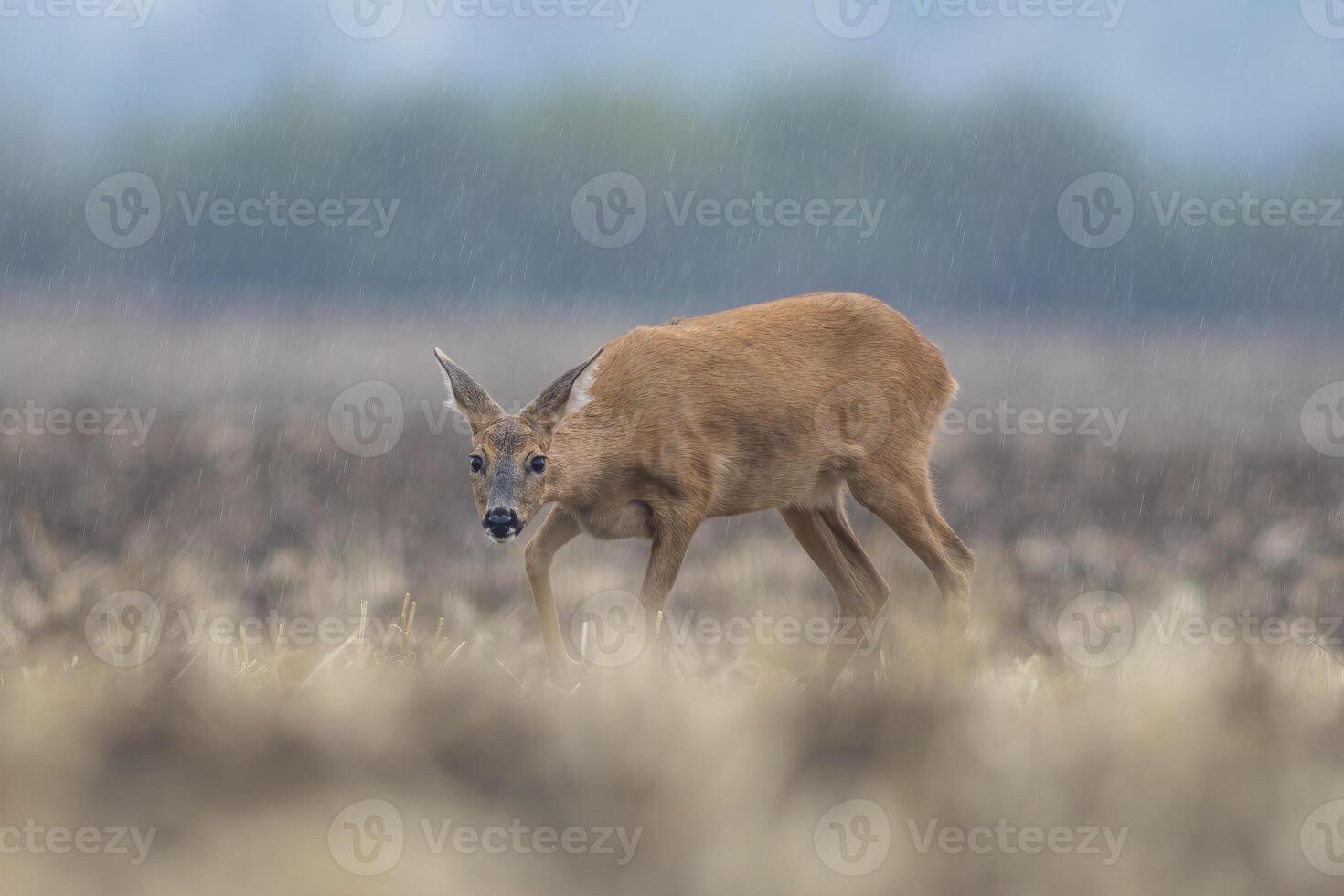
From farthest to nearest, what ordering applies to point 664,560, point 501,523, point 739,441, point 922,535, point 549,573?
point 922,535
point 739,441
point 549,573
point 664,560
point 501,523

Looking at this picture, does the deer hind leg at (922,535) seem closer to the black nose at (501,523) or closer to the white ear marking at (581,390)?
the white ear marking at (581,390)

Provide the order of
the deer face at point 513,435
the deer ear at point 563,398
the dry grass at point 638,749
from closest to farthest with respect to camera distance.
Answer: the dry grass at point 638,749 → the deer face at point 513,435 → the deer ear at point 563,398

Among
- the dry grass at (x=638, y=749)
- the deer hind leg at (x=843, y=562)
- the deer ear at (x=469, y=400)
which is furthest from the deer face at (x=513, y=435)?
the deer hind leg at (x=843, y=562)

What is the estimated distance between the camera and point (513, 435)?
799 centimetres

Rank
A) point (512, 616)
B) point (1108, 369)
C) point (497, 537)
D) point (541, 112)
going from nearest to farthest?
point (497, 537) → point (512, 616) → point (1108, 369) → point (541, 112)

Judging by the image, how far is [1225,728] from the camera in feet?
13.9

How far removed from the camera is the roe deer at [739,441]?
26.8 ft

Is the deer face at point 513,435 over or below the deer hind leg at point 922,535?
over

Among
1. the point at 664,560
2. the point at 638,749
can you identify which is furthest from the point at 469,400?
the point at 638,749

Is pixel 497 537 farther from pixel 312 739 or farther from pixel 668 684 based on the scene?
pixel 312 739

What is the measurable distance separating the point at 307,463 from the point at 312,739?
11.8 m

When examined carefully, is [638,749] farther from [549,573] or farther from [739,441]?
[739,441]

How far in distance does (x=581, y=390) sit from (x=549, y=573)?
3.63 ft

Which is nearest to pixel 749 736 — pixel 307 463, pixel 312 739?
pixel 312 739
